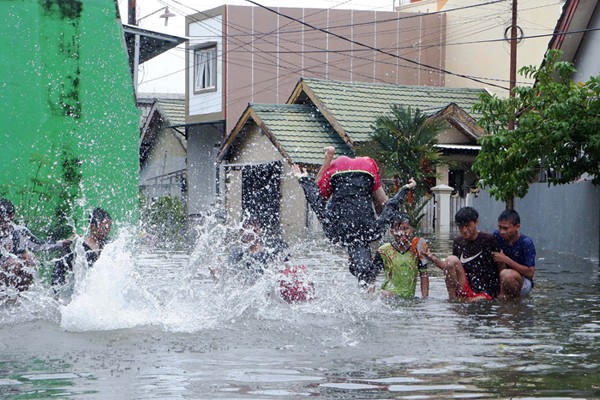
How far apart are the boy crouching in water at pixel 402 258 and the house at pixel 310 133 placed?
1760 centimetres

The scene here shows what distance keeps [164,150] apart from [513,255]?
127 feet

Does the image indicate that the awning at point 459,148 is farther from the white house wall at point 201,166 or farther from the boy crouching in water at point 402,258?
the boy crouching in water at point 402,258

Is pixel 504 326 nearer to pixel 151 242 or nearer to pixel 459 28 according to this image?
pixel 151 242

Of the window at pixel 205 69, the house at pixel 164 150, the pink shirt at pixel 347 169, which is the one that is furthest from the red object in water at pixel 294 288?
the house at pixel 164 150

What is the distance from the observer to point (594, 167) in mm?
18812

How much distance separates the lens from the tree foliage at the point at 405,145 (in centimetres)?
2994

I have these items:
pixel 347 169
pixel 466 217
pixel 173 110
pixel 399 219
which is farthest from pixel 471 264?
pixel 173 110

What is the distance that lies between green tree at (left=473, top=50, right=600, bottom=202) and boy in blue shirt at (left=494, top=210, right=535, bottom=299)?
612 cm

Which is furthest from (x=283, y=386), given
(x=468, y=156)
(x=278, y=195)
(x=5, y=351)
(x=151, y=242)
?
(x=278, y=195)

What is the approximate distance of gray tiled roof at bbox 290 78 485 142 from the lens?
32.3 metres

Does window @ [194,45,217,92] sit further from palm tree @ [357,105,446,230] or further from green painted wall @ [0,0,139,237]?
green painted wall @ [0,0,139,237]

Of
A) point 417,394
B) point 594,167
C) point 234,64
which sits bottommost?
point 417,394

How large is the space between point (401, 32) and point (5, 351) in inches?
1438

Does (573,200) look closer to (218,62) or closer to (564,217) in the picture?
(564,217)
